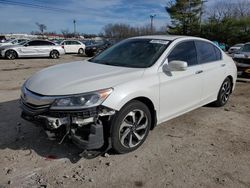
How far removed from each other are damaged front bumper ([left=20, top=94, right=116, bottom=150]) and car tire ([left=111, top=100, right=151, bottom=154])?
5.9 inches

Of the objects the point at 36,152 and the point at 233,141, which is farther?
the point at 233,141

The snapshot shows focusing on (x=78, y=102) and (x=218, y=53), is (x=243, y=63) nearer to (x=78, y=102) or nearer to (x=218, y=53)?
(x=218, y=53)

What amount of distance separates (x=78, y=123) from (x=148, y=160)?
112 cm

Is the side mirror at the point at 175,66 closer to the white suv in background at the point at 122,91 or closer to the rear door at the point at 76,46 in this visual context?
the white suv in background at the point at 122,91

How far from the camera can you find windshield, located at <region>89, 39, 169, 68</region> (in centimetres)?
414

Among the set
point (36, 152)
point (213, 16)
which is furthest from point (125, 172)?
point (213, 16)

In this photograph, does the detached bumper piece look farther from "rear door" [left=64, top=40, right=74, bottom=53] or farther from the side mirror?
"rear door" [left=64, top=40, right=74, bottom=53]

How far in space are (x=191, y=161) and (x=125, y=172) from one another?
37.4 inches

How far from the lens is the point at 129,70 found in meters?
3.84

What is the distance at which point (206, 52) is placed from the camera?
5.27 metres

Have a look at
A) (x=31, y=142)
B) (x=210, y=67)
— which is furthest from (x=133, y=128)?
(x=210, y=67)

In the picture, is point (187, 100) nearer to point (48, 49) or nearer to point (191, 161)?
point (191, 161)

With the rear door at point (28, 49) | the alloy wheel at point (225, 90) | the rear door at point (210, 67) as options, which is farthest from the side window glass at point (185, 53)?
the rear door at point (28, 49)

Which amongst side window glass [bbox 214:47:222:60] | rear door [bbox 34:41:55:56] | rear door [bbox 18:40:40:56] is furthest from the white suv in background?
rear door [bbox 34:41:55:56]
